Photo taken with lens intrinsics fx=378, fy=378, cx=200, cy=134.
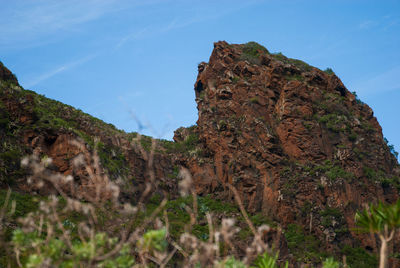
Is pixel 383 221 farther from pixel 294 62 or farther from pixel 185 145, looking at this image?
pixel 294 62

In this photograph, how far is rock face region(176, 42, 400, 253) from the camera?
120 feet

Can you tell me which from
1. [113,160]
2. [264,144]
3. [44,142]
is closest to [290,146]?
[264,144]

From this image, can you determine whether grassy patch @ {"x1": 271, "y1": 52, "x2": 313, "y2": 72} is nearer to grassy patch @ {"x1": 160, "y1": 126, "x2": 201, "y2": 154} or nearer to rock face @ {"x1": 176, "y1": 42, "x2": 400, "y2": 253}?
rock face @ {"x1": 176, "y1": 42, "x2": 400, "y2": 253}


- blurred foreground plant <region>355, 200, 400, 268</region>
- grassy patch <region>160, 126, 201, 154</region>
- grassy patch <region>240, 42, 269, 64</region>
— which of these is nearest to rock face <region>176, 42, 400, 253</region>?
grassy patch <region>240, 42, 269, 64</region>

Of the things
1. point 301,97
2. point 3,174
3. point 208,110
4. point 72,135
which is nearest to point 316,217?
point 301,97

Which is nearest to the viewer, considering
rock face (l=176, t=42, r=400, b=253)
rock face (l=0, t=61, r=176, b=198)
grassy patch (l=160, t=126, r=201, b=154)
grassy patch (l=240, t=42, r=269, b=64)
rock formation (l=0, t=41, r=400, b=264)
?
rock face (l=0, t=61, r=176, b=198)

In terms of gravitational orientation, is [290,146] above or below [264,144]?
above

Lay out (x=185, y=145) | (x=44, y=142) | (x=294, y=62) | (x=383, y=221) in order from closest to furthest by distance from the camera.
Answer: (x=383, y=221), (x=44, y=142), (x=185, y=145), (x=294, y=62)

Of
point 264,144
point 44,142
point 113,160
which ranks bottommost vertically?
point 44,142

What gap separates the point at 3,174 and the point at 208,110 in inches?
948

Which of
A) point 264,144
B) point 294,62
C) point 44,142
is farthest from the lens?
point 294,62

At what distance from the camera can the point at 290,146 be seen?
134 feet

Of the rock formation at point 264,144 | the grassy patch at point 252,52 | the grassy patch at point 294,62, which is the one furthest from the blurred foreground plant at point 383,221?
the grassy patch at point 294,62

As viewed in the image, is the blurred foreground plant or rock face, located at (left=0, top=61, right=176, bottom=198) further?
rock face, located at (left=0, top=61, right=176, bottom=198)
